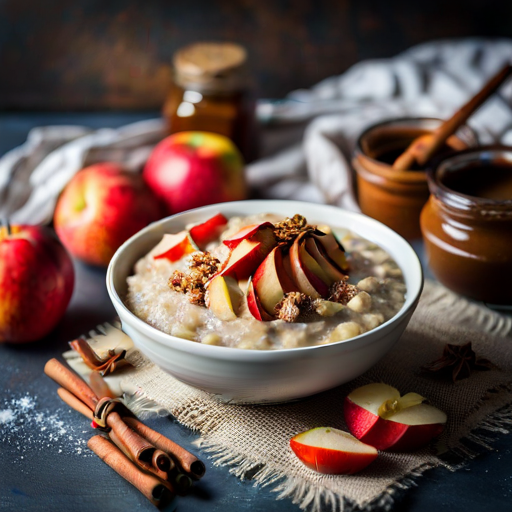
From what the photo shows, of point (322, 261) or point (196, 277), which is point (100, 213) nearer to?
point (196, 277)

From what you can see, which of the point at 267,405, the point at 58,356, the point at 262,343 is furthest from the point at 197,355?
the point at 58,356

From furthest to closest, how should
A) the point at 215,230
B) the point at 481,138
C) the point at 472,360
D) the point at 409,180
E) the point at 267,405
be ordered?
the point at 481,138 < the point at 409,180 < the point at 215,230 < the point at 472,360 < the point at 267,405

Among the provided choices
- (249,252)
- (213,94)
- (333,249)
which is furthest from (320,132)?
(249,252)

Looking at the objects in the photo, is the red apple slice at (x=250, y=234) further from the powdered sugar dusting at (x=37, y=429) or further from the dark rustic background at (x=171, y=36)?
the dark rustic background at (x=171, y=36)

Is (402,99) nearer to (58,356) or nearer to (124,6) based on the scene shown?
(124,6)

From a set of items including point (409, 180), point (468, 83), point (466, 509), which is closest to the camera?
point (466, 509)

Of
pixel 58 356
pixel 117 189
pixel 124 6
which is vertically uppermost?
pixel 124 6
